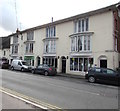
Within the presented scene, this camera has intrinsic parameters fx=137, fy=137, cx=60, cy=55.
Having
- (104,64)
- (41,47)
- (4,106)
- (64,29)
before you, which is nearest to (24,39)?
(41,47)

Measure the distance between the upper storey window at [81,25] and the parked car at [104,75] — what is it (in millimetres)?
7982

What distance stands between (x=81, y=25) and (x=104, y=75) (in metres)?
9.76

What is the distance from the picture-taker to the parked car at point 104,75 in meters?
13.2

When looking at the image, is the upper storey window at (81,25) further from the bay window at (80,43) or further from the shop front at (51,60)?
the shop front at (51,60)

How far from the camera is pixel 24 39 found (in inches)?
1256

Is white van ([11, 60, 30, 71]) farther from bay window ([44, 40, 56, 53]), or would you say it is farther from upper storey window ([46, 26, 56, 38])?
upper storey window ([46, 26, 56, 38])

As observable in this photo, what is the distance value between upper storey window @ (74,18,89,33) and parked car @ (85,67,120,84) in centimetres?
798

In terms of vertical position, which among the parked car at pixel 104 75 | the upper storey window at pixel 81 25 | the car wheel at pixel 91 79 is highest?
the upper storey window at pixel 81 25

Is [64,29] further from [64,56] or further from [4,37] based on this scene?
[4,37]

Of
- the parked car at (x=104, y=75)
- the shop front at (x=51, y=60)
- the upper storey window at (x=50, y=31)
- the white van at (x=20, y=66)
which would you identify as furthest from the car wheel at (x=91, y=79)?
the white van at (x=20, y=66)

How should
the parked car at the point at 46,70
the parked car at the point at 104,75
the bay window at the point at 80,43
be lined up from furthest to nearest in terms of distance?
1. the parked car at the point at 46,70
2. the bay window at the point at 80,43
3. the parked car at the point at 104,75

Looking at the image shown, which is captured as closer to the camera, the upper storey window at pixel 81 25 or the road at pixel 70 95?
the road at pixel 70 95

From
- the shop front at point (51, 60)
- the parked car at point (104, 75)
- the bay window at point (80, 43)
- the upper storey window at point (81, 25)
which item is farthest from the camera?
the shop front at point (51, 60)

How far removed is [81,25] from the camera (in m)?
20.9
